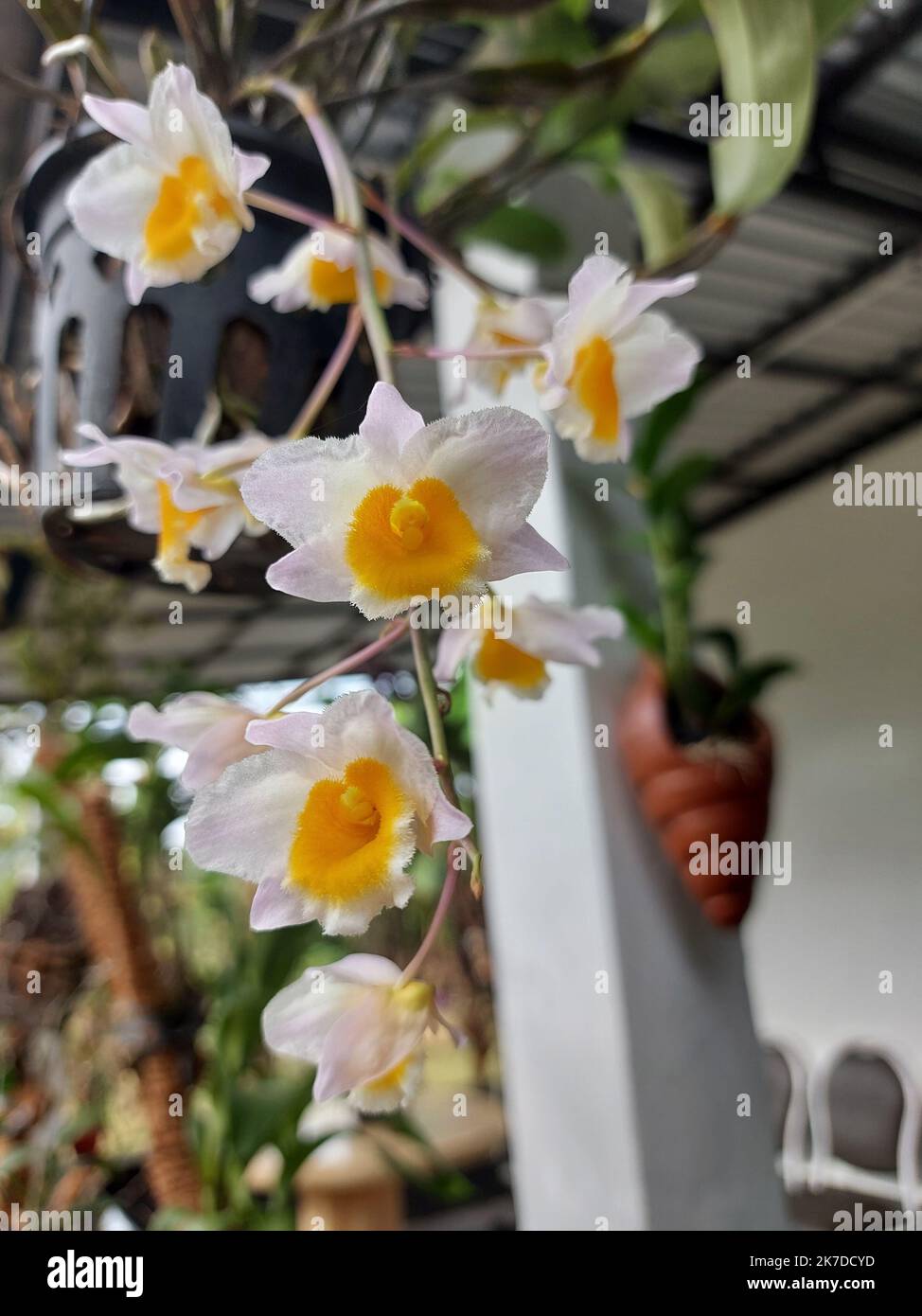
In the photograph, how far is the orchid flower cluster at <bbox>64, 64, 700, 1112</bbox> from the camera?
205 mm

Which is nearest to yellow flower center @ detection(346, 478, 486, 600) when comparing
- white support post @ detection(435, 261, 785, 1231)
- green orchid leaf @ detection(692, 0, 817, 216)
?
green orchid leaf @ detection(692, 0, 817, 216)

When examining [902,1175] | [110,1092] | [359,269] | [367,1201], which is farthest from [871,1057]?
[359,269]

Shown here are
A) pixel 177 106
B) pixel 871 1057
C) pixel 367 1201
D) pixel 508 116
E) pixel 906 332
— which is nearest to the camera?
pixel 177 106

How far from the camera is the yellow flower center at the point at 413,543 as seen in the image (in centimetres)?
20

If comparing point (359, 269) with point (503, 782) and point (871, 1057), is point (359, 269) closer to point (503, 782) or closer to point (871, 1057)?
point (503, 782)

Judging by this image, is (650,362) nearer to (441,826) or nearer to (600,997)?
(441,826)

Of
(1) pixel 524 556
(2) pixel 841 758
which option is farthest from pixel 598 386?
(2) pixel 841 758

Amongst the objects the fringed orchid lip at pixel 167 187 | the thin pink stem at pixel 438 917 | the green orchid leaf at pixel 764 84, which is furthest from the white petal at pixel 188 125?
the green orchid leaf at pixel 764 84

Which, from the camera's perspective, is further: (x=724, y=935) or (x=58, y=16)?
(x=724, y=935)

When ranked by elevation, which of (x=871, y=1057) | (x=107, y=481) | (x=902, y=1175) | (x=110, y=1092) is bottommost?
(x=902, y=1175)

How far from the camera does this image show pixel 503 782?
1.01 m

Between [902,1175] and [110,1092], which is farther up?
[110,1092]
